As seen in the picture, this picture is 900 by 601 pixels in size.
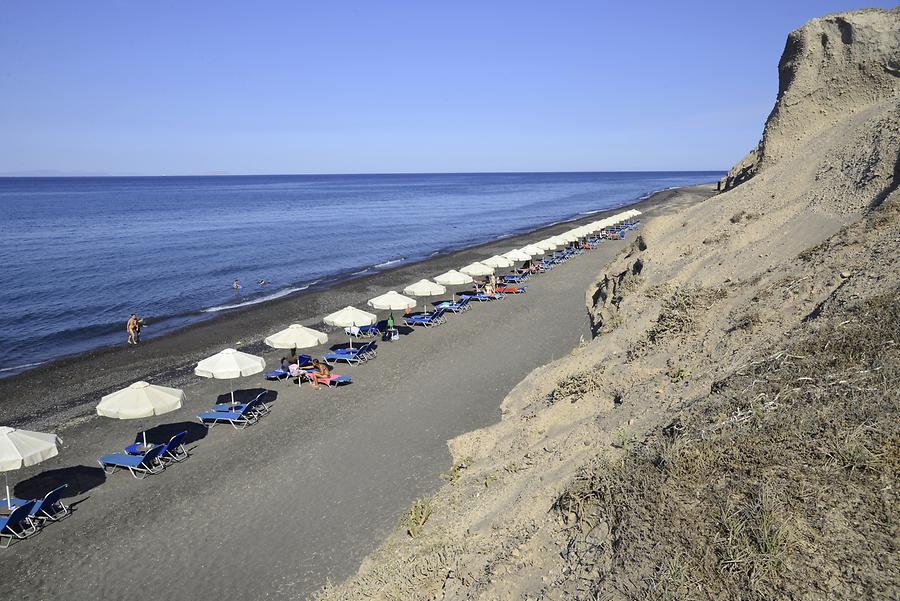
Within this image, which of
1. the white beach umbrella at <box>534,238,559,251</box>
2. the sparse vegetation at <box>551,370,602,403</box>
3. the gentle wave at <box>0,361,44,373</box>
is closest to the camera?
the sparse vegetation at <box>551,370,602,403</box>

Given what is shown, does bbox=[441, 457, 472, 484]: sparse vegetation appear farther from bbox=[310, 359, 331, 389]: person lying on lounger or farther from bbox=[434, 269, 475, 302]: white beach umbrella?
bbox=[434, 269, 475, 302]: white beach umbrella

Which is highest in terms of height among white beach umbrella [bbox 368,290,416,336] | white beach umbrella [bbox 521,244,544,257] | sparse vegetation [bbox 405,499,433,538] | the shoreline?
white beach umbrella [bbox 521,244,544,257]

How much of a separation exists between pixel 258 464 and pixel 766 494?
10.8 metres

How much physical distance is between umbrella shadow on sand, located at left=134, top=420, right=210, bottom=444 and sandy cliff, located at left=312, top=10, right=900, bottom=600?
23.0ft

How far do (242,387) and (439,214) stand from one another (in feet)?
239

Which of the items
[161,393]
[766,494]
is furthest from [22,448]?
[766,494]

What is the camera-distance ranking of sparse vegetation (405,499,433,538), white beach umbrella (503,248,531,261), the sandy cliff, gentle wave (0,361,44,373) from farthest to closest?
white beach umbrella (503,248,531,261)
gentle wave (0,361,44,373)
sparse vegetation (405,499,433,538)
the sandy cliff

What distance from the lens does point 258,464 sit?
12688mm

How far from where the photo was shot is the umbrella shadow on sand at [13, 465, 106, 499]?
11875mm

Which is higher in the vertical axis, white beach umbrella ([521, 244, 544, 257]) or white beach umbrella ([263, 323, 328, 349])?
white beach umbrella ([521, 244, 544, 257])

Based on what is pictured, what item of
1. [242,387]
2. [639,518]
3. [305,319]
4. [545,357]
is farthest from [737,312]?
[305,319]

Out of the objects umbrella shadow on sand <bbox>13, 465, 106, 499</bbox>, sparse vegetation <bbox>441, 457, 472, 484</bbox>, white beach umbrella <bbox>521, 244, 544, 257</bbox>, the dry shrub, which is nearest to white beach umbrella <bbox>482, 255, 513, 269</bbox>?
white beach umbrella <bbox>521, 244, 544, 257</bbox>

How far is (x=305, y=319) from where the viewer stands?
27.2 meters

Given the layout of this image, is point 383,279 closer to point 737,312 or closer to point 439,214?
point 737,312
